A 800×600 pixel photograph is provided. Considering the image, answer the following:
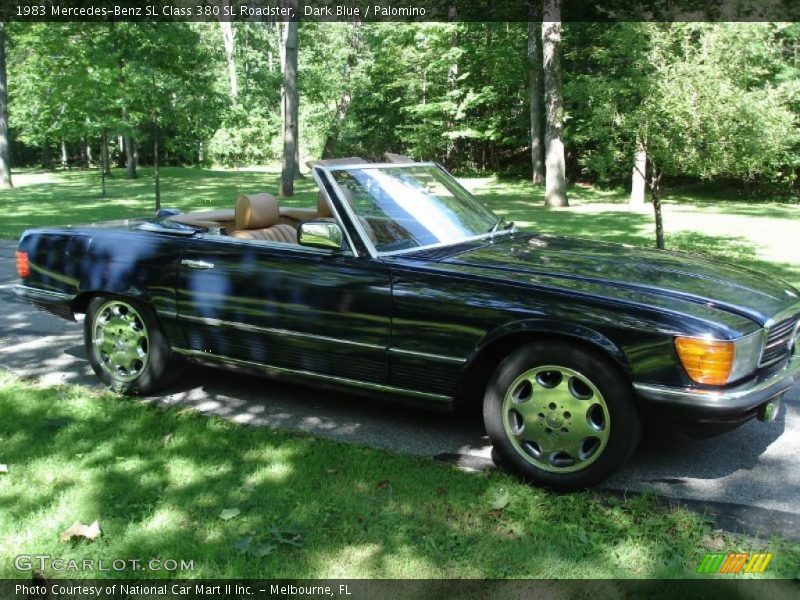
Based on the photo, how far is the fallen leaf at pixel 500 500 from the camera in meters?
3.53

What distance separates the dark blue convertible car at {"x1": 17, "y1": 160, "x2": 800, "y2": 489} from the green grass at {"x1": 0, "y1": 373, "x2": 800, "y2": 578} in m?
0.36

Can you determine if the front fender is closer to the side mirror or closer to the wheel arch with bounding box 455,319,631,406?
the wheel arch with bounding box 455,319,631,406

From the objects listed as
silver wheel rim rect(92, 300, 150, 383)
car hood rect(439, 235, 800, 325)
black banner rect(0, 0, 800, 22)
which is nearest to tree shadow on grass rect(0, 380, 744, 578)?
silver wheel rim rect(92, 300, 150, 383)

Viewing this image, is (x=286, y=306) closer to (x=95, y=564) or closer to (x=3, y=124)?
(x=95, y=564)

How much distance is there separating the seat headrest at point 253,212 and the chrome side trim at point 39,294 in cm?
127

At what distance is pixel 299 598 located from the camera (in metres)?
2.81

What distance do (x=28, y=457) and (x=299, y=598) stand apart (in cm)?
203

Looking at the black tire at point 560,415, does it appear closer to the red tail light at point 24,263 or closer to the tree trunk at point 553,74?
the red tail light at point 24,263

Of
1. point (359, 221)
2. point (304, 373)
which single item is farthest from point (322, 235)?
point (304, 373)

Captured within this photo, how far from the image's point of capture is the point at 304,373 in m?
4.43

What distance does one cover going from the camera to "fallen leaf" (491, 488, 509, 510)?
3.53 m

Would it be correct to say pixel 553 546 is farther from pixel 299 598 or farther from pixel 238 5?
pixel 238 5

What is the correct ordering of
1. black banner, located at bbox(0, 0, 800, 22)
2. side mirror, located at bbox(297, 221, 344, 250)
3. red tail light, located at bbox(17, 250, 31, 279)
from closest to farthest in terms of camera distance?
side mirror, located at bbox(297, 221, 344, 250) → red tail light, located at bbox(17, 250, 31, 279) → black banner, located at bbox(0, 0, 800, 22)

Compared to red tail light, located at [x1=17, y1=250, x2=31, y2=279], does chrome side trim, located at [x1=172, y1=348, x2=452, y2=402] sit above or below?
below
